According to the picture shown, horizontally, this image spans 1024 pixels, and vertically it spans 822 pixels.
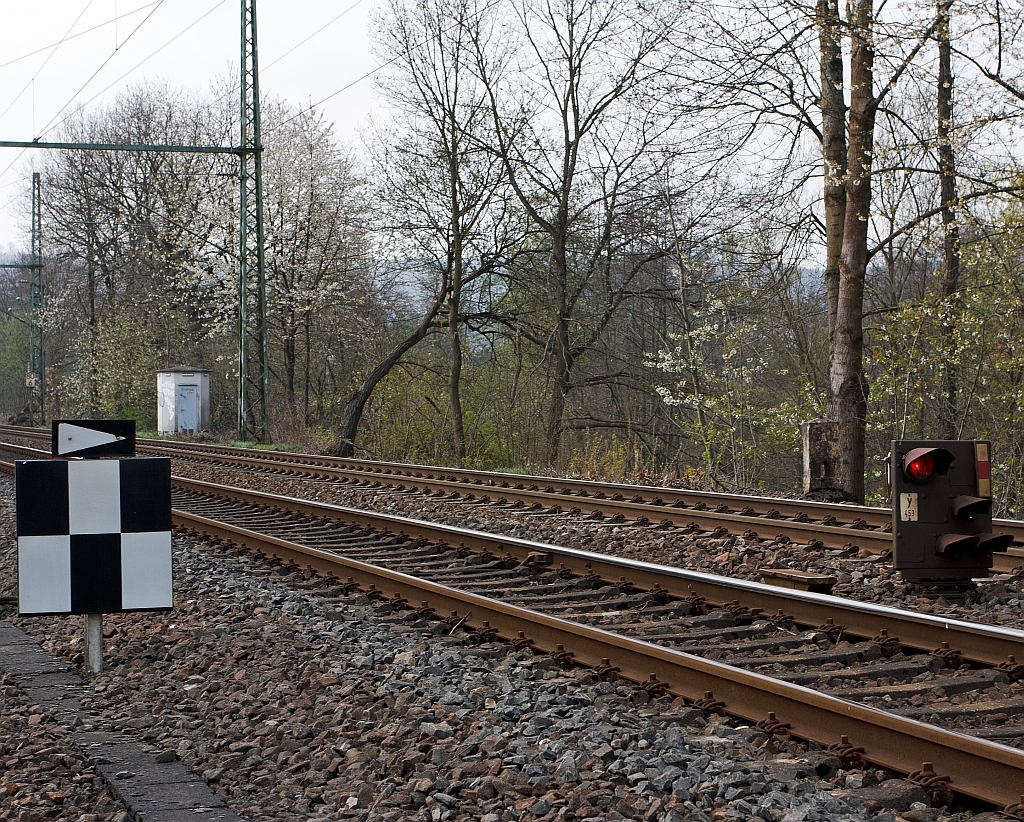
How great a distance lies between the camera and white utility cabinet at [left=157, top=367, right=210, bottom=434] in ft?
102

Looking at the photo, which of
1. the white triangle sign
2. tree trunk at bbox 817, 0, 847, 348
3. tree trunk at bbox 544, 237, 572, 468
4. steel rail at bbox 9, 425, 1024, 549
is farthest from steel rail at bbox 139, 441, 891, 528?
the white triangle sign

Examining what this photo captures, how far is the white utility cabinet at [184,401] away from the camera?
102 ft

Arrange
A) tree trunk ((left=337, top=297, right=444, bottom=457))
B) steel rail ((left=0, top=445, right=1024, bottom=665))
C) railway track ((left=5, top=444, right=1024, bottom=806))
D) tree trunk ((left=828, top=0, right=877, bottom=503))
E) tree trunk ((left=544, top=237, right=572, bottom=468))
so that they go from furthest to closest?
tree trunk ((left=337, top=297, right=444, bottom=457)) < tree trunk ((left=544, top=237, right=572, bottom=468)) < tree trunk ((left=828, top=0, right=877, bottom=503)) < steel rail ((left=0, top=445, right=1024, bottom=665)) < railway track ((left=5, top=444, right=1024, bottom=806))

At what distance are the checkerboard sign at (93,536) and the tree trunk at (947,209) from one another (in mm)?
10929

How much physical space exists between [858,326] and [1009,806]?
37.4 ft

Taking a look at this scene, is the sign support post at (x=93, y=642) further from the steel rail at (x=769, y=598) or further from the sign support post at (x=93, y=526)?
the steel rail at (x=769, y=598)

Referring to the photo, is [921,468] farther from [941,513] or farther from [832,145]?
[832,145]

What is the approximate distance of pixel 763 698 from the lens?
400 centimetres

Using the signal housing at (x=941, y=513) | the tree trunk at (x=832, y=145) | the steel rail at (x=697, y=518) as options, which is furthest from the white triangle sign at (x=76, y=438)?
the tree trunk at (x=832, y=145)

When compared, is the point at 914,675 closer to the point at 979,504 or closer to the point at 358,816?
the point at 979,504

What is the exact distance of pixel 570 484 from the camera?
11844mm

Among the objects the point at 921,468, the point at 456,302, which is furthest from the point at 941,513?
the point at 456,302

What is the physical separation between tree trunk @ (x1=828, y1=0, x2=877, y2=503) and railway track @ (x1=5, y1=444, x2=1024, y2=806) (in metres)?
7.29

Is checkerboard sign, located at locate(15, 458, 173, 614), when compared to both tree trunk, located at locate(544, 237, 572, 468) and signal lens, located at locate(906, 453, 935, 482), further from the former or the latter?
tree trunk, located at locate(544, 237, 572, 468)
